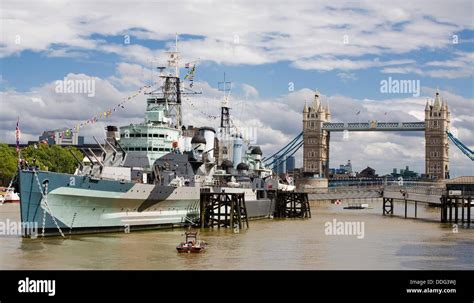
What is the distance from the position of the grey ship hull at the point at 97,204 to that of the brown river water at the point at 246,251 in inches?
37.0

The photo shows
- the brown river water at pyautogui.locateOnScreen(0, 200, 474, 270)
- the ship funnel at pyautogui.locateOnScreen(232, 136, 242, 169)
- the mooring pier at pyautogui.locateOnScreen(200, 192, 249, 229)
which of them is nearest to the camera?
the brown river water at pyautogui.locateOnScreen(0, 200, 474, 270)

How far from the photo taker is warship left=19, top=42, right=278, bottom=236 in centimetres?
4253

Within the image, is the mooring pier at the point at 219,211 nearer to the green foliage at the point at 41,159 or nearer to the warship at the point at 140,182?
the warship at the point at 140,182

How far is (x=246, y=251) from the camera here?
40.8 meters

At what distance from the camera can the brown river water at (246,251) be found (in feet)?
113

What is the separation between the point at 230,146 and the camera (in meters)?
81.6

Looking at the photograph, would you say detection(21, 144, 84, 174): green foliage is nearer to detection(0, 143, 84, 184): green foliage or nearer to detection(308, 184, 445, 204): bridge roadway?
detection(0, 143, 84, 184): green foliage

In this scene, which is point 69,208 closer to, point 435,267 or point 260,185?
point 435,267

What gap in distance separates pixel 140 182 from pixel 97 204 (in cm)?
590

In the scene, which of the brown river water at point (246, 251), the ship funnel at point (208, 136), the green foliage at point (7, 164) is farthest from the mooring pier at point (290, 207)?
the green foliage at point (7, 164)

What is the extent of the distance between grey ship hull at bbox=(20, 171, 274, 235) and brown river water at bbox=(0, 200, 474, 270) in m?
0.94

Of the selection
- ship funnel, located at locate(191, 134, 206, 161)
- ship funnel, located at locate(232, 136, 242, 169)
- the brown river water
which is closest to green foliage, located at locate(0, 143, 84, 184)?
ship funnel, located at locate(232, 136, 242, 169)

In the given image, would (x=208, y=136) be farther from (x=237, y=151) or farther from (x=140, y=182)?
(x=237, y=151)
